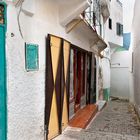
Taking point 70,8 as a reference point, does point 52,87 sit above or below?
below

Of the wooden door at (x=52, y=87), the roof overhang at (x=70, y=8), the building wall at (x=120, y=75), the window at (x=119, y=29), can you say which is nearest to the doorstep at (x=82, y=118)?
the wooden door at (x=52, y=87)

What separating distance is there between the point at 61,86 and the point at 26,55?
193 centimetres

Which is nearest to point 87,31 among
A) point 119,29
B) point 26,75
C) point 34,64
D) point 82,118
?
point 82,118

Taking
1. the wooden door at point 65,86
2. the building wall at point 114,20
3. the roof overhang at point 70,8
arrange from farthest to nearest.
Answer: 1. the building wall at point 114,20
2. the wooden door at point 65,86
3. the roof overhang at point 70,8

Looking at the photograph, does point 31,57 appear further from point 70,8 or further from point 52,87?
point 70,8

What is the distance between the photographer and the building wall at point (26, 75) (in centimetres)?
382

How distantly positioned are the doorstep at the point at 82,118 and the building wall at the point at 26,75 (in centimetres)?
218

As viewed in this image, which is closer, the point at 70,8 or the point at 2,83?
the point at 2,83

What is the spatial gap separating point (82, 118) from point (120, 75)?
540 inches

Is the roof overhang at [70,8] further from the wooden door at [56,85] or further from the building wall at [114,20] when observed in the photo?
the building wall at [114,20]

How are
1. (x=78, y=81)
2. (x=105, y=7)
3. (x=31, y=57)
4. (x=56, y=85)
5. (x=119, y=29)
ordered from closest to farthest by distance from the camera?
1. (x=31, y=57)
2. (x=56, y=85)
3. (x=78, y=81)
4. (x=105, y=7)
5. (x=119, y=29)

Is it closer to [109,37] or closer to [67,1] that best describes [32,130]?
[67,1]

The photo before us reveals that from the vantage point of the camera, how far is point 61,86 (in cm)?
598

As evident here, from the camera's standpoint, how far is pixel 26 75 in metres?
4.27
